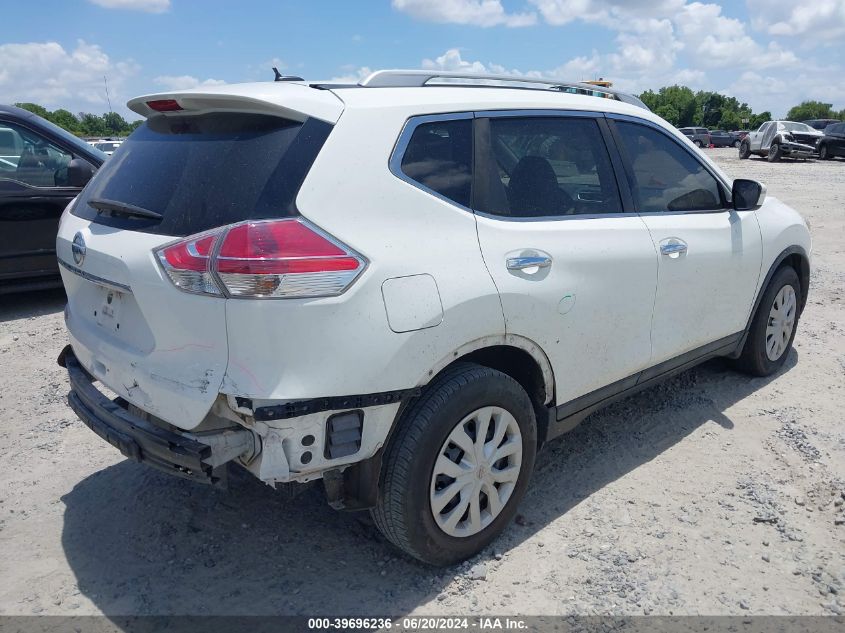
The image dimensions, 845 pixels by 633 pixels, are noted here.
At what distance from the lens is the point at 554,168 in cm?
324

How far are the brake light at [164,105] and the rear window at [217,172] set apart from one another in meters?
0.04

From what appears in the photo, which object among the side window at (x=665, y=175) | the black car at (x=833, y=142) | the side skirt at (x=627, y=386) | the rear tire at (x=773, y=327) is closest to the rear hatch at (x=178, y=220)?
the side skirt at (x=627, y=386)

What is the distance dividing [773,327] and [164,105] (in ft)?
13.7

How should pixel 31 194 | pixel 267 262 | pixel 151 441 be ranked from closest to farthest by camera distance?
pixel 267 262 < pixel 151 441 < pixel 31 194

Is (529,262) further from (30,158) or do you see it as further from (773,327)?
(30,158)

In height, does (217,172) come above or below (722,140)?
above

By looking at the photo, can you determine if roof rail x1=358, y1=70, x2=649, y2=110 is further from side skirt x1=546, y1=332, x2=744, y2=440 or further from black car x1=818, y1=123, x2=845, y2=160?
black car x1=818, y1=123, x2=845, y2=160

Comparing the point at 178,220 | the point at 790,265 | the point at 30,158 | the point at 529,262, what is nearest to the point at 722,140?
the point at 790,265

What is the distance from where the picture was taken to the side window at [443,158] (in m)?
2.67

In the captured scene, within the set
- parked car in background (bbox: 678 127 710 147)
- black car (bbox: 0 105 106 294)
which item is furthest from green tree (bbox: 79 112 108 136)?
black car (bbox: 0 105 106 294)

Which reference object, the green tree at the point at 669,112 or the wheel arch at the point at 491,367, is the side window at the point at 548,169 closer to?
the wheel arch at the point at 491,367

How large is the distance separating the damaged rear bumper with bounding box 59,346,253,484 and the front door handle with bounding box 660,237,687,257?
7.71 feet

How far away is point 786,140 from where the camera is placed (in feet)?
94.6

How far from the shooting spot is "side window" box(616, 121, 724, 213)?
12.0ft
